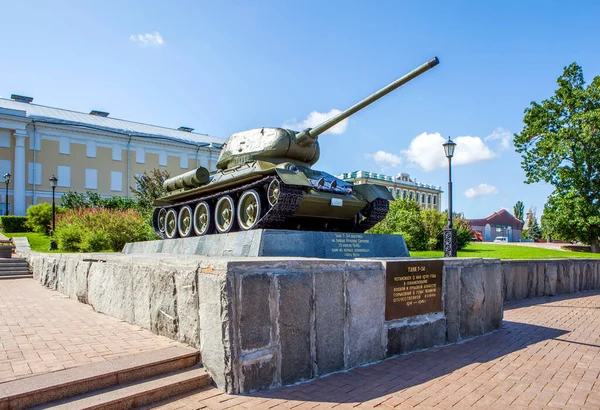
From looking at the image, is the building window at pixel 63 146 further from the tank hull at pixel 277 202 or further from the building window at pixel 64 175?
the tank hull at pixel 277 202

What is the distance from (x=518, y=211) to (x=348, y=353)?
9888cm

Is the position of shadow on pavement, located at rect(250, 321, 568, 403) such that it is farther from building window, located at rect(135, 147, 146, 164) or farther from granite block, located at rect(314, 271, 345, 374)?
building window, located at rect(135, 147, 146, 164)

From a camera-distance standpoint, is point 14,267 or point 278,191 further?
point 14,267

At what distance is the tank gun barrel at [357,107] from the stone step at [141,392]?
593 centimetres

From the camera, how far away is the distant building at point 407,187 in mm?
65188

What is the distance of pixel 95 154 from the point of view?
44062 millimetres

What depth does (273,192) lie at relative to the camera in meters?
7.82

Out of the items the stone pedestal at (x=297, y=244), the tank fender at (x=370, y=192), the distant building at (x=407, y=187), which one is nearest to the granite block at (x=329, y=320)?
the stone pedestal at (x=297, y=244)

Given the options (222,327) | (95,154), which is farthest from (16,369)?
(95,154)

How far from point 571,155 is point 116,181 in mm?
39949

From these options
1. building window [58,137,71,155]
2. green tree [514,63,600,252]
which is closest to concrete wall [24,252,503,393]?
green tree [514,63,600,252]

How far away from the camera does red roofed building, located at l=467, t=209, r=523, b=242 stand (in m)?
50.5

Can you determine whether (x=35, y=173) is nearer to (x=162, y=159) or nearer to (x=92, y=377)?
(x=162, y=159)

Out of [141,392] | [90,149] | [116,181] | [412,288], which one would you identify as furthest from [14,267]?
[116,181]
